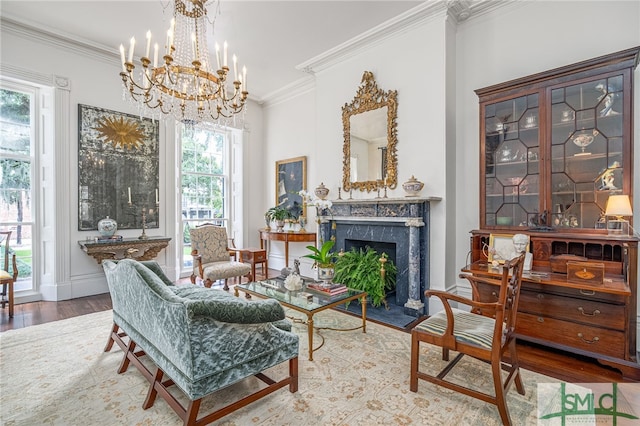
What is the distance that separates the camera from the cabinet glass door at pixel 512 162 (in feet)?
10.2

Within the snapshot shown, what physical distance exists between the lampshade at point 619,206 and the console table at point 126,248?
17.7 feet

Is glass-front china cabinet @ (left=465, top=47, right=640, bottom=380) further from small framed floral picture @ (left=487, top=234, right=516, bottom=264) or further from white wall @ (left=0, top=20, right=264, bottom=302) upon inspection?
white wall @ (left=0, top=20, right=264, bottom=302)

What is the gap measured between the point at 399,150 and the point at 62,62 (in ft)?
16.0

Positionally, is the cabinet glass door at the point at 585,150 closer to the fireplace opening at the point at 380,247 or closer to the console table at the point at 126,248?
the fireplace opening at the point at 380,247

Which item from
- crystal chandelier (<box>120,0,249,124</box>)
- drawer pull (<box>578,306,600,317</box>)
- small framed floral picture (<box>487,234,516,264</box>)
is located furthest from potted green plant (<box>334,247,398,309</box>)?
crystal chandelier (<box>120,0,249,124</box>)

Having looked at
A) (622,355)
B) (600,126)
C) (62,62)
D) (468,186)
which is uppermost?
(62,62)

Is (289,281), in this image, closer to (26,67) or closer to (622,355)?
(622,355)

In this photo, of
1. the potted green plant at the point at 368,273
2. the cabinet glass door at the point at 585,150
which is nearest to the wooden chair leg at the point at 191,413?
the potted green plant at the point at 368,273

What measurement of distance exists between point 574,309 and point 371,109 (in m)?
3.19

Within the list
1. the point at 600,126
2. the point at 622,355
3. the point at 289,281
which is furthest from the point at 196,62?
the point at 622,355

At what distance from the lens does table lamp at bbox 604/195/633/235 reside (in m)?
2.43

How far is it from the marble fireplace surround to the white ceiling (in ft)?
7.64

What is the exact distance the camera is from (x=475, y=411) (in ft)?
6.36

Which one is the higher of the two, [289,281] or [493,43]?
[493,43]
